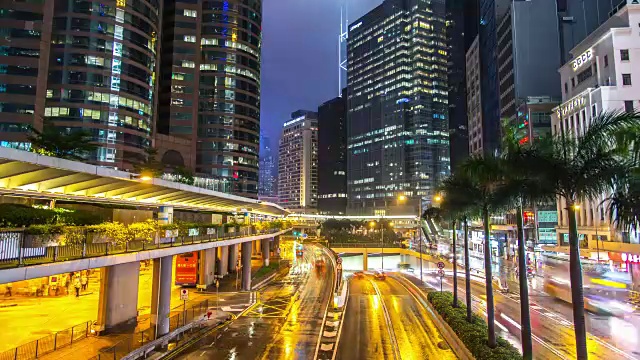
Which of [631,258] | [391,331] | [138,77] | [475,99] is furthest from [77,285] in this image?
[475,99]

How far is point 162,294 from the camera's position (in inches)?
1023

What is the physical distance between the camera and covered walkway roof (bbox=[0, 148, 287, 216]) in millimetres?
17969

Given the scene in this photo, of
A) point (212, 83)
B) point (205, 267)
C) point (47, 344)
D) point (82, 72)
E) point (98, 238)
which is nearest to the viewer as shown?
point (98, 238)

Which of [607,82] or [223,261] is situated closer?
[223,261]

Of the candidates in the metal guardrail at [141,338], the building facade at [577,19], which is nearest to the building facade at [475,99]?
the building facade at [577,19]

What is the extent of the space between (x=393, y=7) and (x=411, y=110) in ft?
179

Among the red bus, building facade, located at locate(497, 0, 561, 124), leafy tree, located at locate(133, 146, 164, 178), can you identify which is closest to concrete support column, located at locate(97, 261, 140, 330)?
leafy tree, located at locate(133, 146, 164, 178)

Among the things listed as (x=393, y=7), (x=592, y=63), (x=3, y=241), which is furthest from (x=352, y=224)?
(x=3, y=241)

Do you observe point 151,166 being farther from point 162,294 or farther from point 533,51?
point 533,51

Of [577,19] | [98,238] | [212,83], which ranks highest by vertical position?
[577,19]

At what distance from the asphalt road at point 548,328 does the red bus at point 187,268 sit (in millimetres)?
28614

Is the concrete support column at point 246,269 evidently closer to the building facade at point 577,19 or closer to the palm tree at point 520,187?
the palm tree at point 520,187

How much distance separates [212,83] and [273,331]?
84611 millimetres

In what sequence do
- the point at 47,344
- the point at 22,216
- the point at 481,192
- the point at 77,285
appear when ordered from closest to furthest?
the point at 22,216
the point at 47,344
the point at 481,192
the point at 77,285
